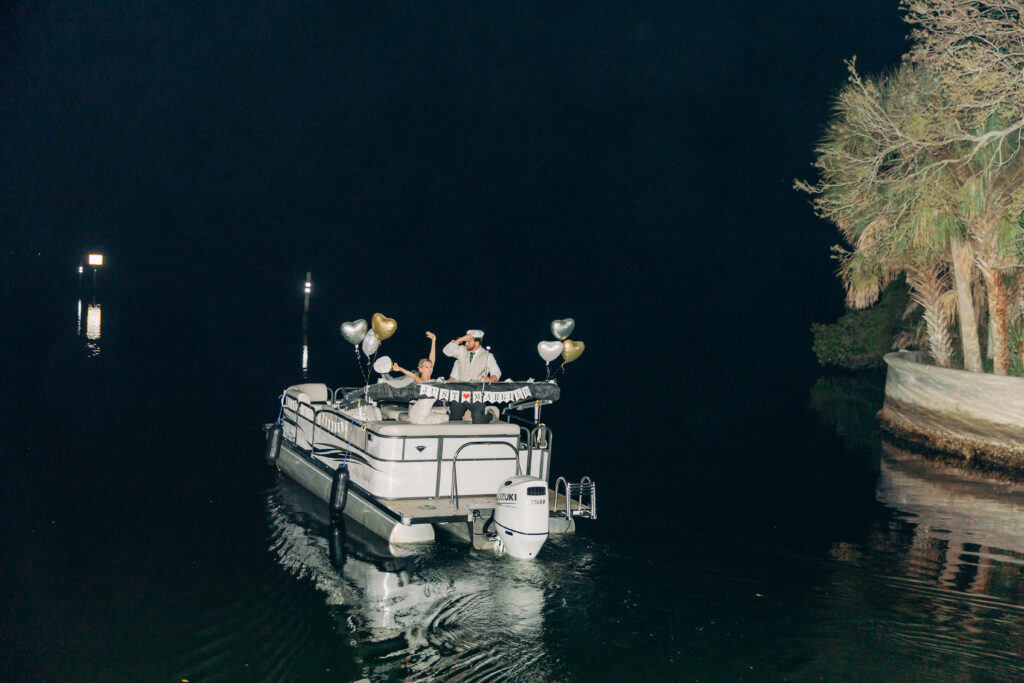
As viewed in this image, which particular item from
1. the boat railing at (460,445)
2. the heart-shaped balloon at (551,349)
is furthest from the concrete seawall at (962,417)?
the boat railing at (460,445)

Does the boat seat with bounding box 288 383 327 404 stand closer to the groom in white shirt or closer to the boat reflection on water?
the boat reflection on water

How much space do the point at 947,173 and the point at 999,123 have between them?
1.77m

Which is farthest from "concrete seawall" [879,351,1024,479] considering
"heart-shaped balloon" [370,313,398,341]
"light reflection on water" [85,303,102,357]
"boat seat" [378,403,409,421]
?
"light reflection on water" [85,303,102,357]

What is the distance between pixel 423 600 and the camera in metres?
9.66

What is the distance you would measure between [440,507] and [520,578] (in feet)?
5.71

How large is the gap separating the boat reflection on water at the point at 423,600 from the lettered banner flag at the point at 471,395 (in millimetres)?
2009

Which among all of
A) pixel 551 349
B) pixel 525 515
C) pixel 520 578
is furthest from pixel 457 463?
pixel 520 578

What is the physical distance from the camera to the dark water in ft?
26.8

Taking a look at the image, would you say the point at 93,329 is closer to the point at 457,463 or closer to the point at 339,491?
the point at 339,491

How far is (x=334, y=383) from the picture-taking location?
116 feet

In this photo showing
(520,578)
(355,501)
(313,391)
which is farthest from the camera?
(313,391)

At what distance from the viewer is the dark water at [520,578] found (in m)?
8.18

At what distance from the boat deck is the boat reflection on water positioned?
19.6 inches

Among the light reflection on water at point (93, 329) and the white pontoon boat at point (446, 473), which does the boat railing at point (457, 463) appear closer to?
the white pontoon boat at point (446, 473)
